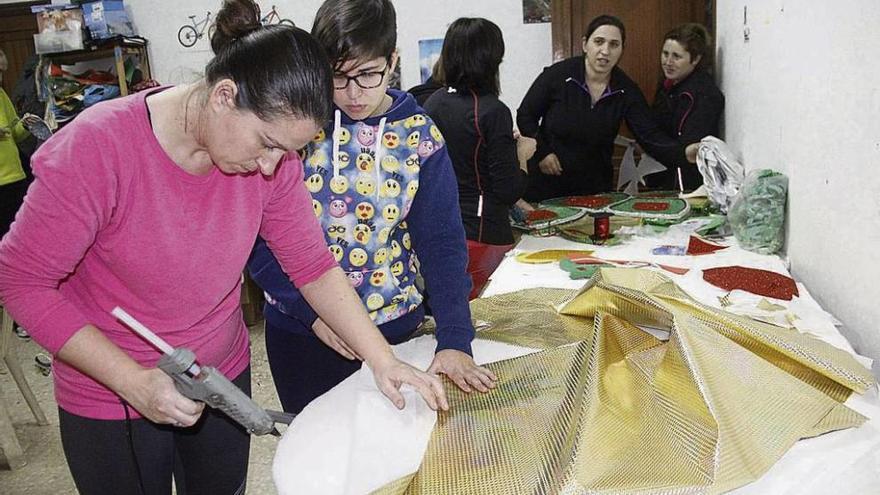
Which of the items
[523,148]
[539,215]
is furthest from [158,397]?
[539,215]

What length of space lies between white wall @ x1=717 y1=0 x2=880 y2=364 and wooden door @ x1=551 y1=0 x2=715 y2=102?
1399mm

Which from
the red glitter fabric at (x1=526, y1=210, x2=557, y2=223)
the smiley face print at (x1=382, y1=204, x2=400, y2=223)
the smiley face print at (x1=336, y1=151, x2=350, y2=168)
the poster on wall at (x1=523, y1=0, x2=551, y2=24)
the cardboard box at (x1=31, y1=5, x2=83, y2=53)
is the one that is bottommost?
the red glitter fabric at (x1=526, y1=210, x2=557, y2=223)

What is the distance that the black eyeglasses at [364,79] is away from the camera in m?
1.14

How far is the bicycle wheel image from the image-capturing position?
455 centimetres

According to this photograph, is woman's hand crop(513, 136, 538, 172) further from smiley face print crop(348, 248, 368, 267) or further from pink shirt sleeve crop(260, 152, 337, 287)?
pink shirt sleeve crop(260, 152, 337, 287)

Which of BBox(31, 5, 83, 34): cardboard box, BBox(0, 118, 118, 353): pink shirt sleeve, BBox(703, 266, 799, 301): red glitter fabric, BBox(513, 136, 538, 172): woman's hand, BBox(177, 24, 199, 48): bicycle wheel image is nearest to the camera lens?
BBox(0, 118, 118, 353): pink shirt sleeve

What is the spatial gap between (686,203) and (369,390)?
72.4 inches

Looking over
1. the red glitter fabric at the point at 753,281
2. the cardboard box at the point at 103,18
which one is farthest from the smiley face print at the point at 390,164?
the cardboard box at the point at 103,18

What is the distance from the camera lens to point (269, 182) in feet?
3.51

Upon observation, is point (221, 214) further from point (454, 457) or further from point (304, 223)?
point (454, 457)

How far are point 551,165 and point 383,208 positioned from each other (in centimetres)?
189

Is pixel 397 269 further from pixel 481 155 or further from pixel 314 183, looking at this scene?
pixel 481 155

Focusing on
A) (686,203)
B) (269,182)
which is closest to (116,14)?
(686,203)

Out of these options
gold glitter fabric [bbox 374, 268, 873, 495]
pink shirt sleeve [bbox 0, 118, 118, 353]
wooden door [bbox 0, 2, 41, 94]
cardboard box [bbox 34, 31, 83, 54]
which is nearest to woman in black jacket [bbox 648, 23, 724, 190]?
gold glitter fabric [bbox 374, 268, 873, 495]
